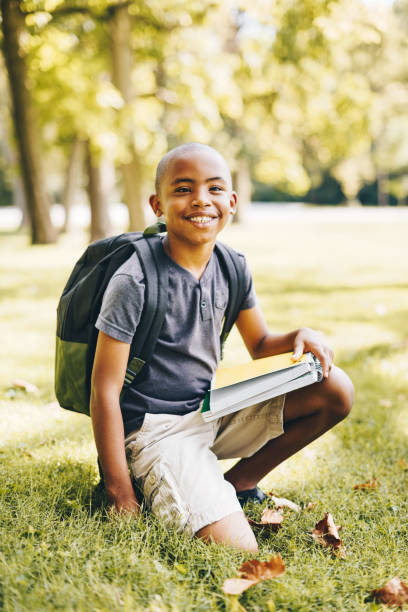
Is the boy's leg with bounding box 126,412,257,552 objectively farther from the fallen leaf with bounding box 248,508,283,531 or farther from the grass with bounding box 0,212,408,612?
the fallen leaf with bounding box 248,508,283,531

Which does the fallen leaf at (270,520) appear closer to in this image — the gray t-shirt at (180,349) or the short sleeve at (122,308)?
the gray t-shirt at (180,349)

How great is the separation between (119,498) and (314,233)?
1656 cm

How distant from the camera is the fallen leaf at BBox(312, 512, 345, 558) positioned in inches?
87.0

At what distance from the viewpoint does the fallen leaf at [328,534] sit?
2.21 meters

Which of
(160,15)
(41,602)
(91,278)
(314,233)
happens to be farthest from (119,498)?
(314,233)

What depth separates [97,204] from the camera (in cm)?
1469

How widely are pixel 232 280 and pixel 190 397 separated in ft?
1.67

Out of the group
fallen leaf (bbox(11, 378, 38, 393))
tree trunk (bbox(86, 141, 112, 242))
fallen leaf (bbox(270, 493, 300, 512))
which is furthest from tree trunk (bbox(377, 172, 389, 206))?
fallen leaf (bbox(270, 493, 300, 512))

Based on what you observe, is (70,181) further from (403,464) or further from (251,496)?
(251,496)

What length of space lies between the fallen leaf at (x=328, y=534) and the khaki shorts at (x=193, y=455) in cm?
35

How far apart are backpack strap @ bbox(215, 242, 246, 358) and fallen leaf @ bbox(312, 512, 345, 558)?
82 centimetres

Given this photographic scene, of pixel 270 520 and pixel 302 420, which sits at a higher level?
pixel 302 420

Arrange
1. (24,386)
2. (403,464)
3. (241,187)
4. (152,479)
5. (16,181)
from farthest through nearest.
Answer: (16,181) < (241,187) < (24,386) < (403,464) < (152,479)

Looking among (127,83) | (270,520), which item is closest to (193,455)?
(270,520)
